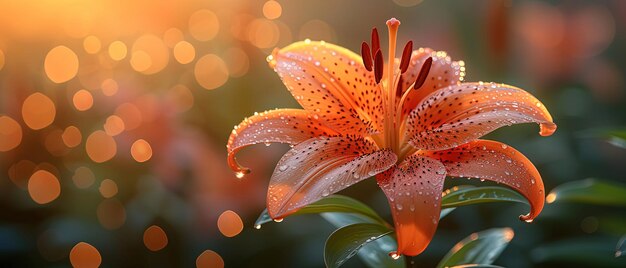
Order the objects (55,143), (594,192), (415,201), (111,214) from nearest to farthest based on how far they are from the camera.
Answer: (415,201) < (594,192) < (111,214) < (55,143)

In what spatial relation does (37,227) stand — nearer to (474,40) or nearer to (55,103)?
(55,103)

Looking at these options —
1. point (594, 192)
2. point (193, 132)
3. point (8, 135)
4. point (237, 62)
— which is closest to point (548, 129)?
point (594, 192)

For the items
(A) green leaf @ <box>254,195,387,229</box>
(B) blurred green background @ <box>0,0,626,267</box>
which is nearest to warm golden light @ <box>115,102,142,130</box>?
(B) blurred green background @ <box>0,0,626,267</box>

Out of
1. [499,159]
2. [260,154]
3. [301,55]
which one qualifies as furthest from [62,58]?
[499,159]

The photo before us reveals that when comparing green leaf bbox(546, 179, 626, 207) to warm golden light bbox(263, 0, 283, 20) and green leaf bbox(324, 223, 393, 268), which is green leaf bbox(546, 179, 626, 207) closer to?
green leaf bbox(324, 223, 393, 268)

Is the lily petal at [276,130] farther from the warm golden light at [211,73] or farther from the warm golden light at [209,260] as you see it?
the warm golden light at [211,73]

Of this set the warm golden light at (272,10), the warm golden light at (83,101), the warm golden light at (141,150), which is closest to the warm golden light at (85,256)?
the warm golden light at (141,150)

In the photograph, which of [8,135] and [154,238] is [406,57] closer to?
[154,238]
